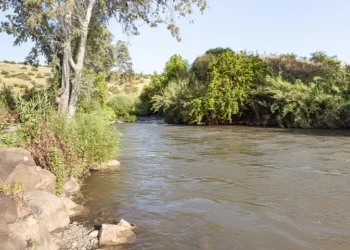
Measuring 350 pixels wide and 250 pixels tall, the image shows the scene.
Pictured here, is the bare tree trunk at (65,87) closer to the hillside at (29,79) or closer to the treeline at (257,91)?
the treeline at (257,91)

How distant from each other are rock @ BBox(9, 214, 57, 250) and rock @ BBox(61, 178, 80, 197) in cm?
306

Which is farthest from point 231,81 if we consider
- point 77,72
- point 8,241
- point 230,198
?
point 8,241

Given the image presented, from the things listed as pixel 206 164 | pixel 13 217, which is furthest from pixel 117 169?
pixel 13 217

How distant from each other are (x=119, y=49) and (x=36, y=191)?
1731cm

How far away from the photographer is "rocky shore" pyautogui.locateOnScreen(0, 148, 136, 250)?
4945mm

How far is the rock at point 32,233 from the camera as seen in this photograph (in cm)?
487

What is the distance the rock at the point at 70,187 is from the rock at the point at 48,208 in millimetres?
1669

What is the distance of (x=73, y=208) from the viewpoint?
7.54 metres

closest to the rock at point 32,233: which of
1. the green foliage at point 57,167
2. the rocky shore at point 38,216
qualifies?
the rocky shore at point 38,216

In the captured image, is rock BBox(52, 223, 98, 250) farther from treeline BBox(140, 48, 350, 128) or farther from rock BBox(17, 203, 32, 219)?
treeline BBox(140, 48, 350, 128)

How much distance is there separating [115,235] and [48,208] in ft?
4.62

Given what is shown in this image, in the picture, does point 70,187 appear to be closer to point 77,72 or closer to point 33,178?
point 33,178

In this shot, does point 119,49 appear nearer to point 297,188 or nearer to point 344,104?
point 344,104

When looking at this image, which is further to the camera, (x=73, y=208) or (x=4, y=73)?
(x=4, y=73)
